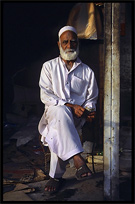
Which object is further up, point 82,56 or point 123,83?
point 82,56

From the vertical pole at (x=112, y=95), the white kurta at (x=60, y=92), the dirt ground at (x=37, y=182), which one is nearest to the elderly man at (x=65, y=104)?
the white kurta at (x=60, y=92)

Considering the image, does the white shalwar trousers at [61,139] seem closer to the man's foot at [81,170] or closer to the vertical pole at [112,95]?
the man's foot at [81,170]

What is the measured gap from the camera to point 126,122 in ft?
22.0

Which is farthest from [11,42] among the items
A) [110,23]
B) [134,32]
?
[110,23]

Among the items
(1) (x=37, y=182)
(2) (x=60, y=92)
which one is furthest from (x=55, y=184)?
(2) (x=60, y=92)

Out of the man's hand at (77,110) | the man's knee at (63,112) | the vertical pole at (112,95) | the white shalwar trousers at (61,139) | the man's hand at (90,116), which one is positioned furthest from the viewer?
the man's hand at (90,116)

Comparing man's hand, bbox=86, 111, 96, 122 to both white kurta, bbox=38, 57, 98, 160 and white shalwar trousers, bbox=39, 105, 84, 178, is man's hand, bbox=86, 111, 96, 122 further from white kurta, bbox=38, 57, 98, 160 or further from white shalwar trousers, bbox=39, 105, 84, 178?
white shalwar trousers, bbox=39, 105, 84, 178

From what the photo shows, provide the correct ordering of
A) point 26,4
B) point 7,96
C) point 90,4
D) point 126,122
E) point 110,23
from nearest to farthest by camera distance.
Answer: point 110,23
point 90,4
point 126,122
point 26,4
point 7,96

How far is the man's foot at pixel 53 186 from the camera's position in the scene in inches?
147

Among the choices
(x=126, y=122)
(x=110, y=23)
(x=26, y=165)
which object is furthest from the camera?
(x=126, y=122)

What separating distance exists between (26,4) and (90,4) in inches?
98.7

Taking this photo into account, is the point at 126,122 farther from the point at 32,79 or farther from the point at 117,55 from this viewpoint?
the point at 117,55

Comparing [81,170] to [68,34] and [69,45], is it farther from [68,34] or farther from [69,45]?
[68,34]

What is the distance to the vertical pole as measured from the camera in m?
3.29
